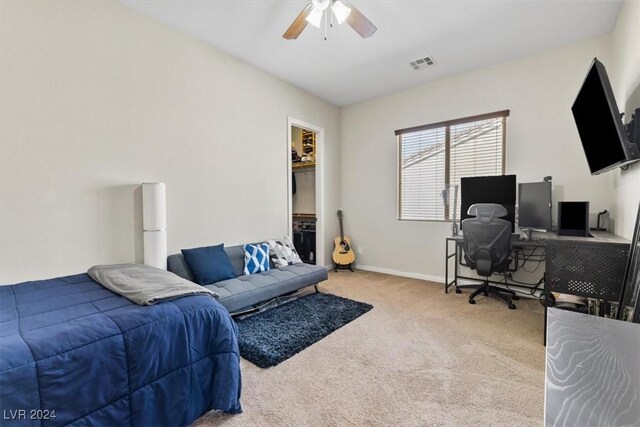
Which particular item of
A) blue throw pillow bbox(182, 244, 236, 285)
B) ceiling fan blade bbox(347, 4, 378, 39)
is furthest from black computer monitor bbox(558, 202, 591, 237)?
blue throw pillow bbox(182, 244, 236, 285)

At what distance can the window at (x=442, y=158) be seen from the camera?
3619 millimetres

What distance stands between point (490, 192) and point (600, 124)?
1.45 meters

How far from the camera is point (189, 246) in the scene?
2.94 metres

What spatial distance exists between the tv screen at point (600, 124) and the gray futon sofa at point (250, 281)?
2.74 meters

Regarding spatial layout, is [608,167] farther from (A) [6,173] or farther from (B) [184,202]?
(A) [6,173]

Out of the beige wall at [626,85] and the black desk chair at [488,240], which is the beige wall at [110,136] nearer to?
the black desk chair at [488,240]

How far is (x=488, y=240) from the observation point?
3008 millimetres

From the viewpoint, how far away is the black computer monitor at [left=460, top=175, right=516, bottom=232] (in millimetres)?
3318

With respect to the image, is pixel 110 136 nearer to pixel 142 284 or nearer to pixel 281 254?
pixel 142 284

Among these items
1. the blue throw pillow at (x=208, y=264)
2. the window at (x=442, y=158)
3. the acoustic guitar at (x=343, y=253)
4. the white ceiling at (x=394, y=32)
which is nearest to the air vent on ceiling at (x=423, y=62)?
the white ceiling at (x=394, y=32)

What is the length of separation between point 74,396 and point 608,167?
3.46m

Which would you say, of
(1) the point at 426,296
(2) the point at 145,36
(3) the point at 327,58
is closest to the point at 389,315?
(1) the point at 426,296

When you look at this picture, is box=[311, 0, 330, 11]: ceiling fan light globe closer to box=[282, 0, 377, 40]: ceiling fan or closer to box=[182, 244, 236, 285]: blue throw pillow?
box=[282, 0, 377, 40]: ceiling fan

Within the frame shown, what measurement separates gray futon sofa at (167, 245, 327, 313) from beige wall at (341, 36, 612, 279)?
5.18ft
